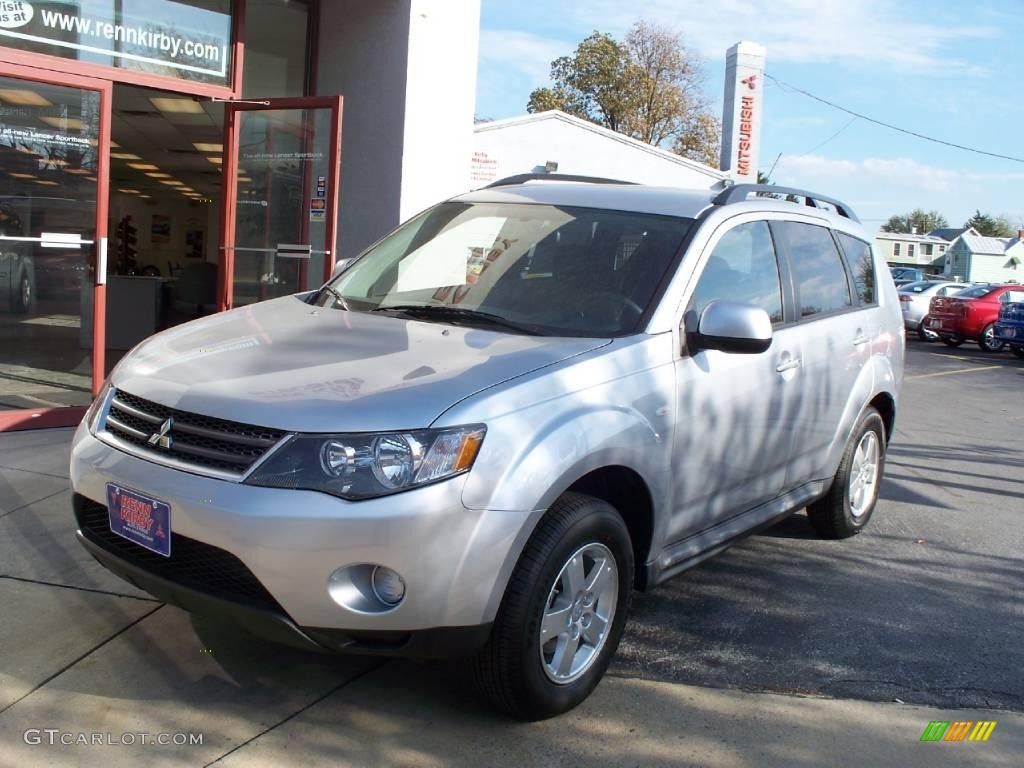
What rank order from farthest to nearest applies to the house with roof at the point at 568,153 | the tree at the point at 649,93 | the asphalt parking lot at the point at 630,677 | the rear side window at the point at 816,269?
1. the tree at the point at 649,93
2. the house with roof at the point at 568,153
3. the rear side window at the point at 816,269
4. the asphalt parking lot at the point at 630,677

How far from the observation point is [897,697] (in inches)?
148

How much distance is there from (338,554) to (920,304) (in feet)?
76.1

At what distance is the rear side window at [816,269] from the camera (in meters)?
4.91

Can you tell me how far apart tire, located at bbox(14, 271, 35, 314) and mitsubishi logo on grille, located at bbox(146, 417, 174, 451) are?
4.86 m

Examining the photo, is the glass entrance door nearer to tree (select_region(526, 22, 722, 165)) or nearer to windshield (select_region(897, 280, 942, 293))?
windshield (select_region(897, 280, 942, 293))

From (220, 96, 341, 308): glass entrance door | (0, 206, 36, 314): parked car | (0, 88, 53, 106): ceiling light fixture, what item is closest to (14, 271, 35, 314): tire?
(0, 206, 36, 314): parked car

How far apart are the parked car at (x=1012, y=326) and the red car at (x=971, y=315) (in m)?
0.71

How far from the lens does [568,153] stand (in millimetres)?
25953

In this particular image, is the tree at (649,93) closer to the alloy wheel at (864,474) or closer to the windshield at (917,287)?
the windshield at (917,287)

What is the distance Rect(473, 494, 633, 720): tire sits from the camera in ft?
10.3

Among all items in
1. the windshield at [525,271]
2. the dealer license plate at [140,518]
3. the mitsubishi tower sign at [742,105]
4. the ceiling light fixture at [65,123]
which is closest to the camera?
the dealer license plate at [140,518]

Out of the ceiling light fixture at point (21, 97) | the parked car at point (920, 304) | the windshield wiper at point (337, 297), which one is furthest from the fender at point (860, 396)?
the parked car at point (920, 304)

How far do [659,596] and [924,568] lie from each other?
5.17 ft

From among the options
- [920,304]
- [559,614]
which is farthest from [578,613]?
[920,304]
